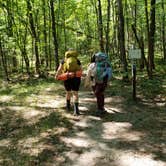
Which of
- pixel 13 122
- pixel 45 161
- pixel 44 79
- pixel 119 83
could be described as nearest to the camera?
pixel 45 161

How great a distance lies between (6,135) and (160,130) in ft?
12.8

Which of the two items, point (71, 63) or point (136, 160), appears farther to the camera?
point (71, 63)

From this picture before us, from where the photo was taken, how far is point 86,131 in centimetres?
862

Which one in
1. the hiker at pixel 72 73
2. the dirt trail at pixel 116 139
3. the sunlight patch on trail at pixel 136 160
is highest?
the hiker at pixel 72 73

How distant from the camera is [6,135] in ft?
29.6

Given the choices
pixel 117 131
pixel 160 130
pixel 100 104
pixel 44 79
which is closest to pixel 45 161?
pixel 117 131

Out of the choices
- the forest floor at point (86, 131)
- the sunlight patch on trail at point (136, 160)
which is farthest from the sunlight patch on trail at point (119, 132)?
the sunlight patch on trail at point (136, 160)

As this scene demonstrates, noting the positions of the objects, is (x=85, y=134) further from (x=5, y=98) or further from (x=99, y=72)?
(x=5, y=98)

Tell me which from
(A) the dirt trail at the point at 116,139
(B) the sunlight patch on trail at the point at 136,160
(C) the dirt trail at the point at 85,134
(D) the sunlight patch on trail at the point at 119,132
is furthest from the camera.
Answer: (D) the sunlight patch on trail at the point at 119,132

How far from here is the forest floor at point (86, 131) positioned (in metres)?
6.89

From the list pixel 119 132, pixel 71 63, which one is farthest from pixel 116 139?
pixel 71 63

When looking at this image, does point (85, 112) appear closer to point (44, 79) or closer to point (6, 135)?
point (6, 135)

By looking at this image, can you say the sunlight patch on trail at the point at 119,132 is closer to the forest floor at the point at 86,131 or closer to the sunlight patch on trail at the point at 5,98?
the forest floor at the point at 86,131

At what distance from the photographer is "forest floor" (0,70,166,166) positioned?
6.89 metres
